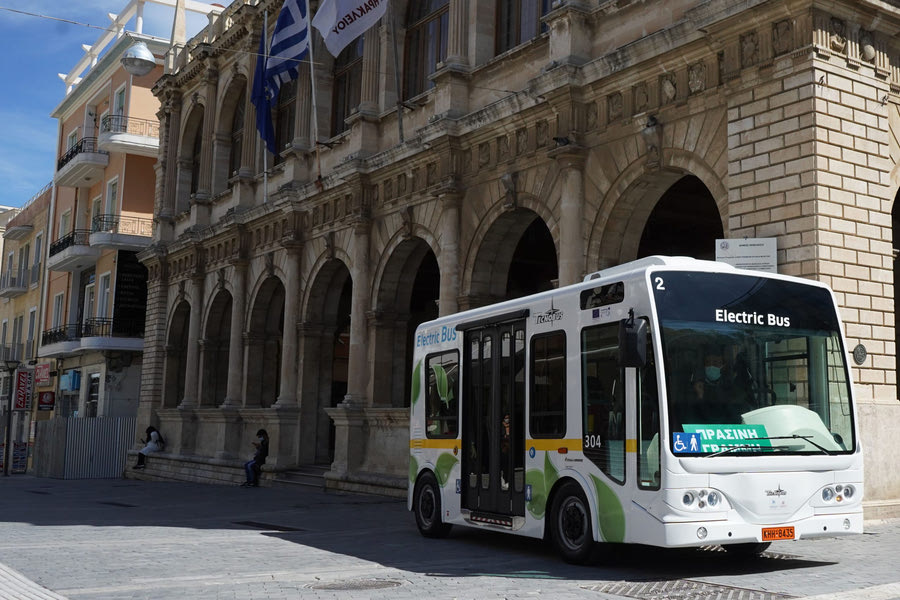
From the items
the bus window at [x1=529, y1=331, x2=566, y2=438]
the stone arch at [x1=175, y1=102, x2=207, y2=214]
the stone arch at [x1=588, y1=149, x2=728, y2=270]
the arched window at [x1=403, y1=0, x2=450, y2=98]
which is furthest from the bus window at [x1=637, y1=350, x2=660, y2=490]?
the stone arch at [x1=175, y1=102, x2=207, y2=214]

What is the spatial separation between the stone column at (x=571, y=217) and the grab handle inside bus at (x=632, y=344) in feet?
24.5

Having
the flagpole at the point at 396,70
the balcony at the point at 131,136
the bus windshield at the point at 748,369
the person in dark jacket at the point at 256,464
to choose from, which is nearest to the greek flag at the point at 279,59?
the flagpole at the point at 396,70

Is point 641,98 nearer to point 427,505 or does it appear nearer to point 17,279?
point 427,505

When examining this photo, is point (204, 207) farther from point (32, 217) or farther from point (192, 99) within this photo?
point (32, 217)

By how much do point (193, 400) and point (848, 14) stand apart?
23.8 meters

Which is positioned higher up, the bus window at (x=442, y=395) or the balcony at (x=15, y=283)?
the balcony at (x=15, y=283)

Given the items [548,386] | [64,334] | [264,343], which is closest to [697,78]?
[548,386]

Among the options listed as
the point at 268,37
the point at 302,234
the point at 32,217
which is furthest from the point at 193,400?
the point at 32,217

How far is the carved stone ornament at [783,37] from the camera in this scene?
43.7 feet

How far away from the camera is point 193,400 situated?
3175cm

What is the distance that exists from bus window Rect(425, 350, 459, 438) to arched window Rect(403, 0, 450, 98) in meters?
10.7

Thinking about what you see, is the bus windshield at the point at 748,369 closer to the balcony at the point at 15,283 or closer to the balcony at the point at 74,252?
the balcony at the point at 74,252

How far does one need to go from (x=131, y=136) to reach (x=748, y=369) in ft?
111

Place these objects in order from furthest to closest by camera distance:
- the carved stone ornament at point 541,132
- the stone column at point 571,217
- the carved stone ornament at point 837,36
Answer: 1. the carved stone ornament at point 541,132
2. the stone column at point 571,217
3. the carved stone ornament at point 837,36
